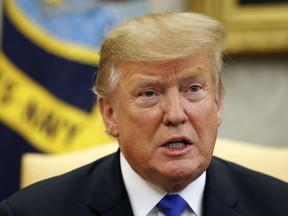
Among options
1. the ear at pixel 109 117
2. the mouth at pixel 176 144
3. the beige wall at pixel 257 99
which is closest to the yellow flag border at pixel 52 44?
the beige wall at pixel 257 99

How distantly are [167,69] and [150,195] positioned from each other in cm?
37

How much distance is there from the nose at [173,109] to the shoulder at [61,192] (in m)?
0.36

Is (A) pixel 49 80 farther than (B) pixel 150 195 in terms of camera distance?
Yes

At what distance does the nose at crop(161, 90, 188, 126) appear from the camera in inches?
70.2

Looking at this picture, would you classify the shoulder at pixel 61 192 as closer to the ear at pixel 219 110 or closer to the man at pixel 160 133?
the man at pixel 160 133

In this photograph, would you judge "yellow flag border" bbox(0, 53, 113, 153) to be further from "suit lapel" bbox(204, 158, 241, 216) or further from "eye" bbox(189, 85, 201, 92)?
"eye" bbox(189, 85, 201, 92)

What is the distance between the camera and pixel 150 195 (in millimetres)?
1953

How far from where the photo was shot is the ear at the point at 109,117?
197 cm

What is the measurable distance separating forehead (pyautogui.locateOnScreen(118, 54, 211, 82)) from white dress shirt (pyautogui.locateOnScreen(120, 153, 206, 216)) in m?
0.31

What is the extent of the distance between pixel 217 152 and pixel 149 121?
2.43 feet

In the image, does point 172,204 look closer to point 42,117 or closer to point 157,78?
point 157,78

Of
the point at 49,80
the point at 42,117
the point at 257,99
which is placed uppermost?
the point at 49,80

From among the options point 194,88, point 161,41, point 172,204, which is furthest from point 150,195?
point 161,41

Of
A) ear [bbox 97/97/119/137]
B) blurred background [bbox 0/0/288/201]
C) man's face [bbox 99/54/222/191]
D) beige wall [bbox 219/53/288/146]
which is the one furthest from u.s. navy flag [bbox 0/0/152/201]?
man's face [bbox 99/54/222/191]
